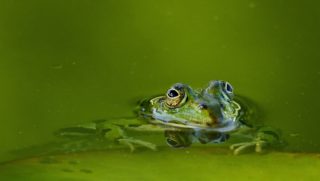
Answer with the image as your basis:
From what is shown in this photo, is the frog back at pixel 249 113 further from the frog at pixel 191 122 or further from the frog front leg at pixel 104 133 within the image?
the frog front leg at pixel 104 133

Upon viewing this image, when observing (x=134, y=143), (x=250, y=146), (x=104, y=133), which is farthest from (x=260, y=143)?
(x=104, y=133)

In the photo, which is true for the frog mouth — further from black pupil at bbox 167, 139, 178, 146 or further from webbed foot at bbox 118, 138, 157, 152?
webbed foot at bbox 118, 138, 157, 152

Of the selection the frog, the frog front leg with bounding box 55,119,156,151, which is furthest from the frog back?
the frog front leg with bounding box 55,119,156,151

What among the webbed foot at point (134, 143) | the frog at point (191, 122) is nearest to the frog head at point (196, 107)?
the frog at point (191, 122)

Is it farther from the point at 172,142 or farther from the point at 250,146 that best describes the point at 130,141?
the point at 250,146

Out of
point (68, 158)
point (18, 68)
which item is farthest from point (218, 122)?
point (18, 68)

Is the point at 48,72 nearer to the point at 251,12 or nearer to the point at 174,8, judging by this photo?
the point at 174,8
